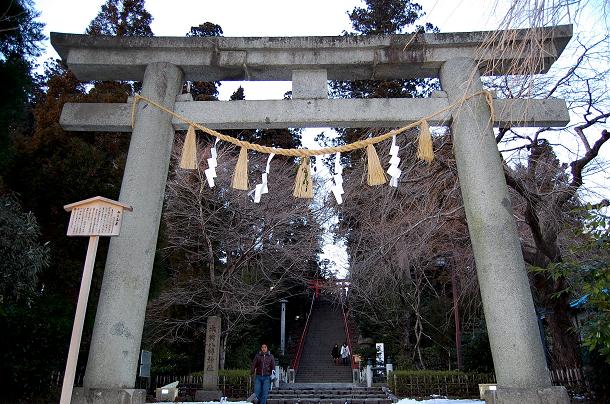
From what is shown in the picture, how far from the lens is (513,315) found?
5.55 metres

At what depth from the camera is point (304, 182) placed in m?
6.57

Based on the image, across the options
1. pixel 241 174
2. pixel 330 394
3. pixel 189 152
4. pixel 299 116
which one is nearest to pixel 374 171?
pixel 299 116

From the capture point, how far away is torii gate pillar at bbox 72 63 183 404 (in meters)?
5.45

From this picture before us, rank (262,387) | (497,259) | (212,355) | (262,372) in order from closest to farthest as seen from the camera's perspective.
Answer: (497,259) → (262,372) → (262,387) → (212,355)

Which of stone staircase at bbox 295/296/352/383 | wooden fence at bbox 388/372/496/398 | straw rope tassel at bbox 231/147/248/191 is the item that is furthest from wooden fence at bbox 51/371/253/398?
straw rope tassel at bbox 231/147/248/191

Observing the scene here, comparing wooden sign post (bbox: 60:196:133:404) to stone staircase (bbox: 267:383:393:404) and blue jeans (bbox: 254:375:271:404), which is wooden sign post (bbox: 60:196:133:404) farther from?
stone staircase (bbox: 267:383:393:404)

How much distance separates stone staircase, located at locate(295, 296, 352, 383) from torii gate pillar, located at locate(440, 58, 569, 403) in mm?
18996

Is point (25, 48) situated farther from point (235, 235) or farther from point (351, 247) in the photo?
point (351, 247)

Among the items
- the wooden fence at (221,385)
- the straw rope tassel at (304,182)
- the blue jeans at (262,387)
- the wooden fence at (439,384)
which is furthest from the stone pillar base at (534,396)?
the wooden fence at (221,385)

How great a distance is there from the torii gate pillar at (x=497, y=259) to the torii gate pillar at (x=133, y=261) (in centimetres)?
396

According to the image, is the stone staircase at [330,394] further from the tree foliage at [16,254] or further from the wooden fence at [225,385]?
the tree foliage at [16,254]

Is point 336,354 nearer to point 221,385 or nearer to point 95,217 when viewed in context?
point 221,385

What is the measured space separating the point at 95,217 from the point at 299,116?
A: 296 centimetres

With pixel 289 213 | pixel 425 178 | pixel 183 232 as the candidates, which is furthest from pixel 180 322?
pixel 425 178
